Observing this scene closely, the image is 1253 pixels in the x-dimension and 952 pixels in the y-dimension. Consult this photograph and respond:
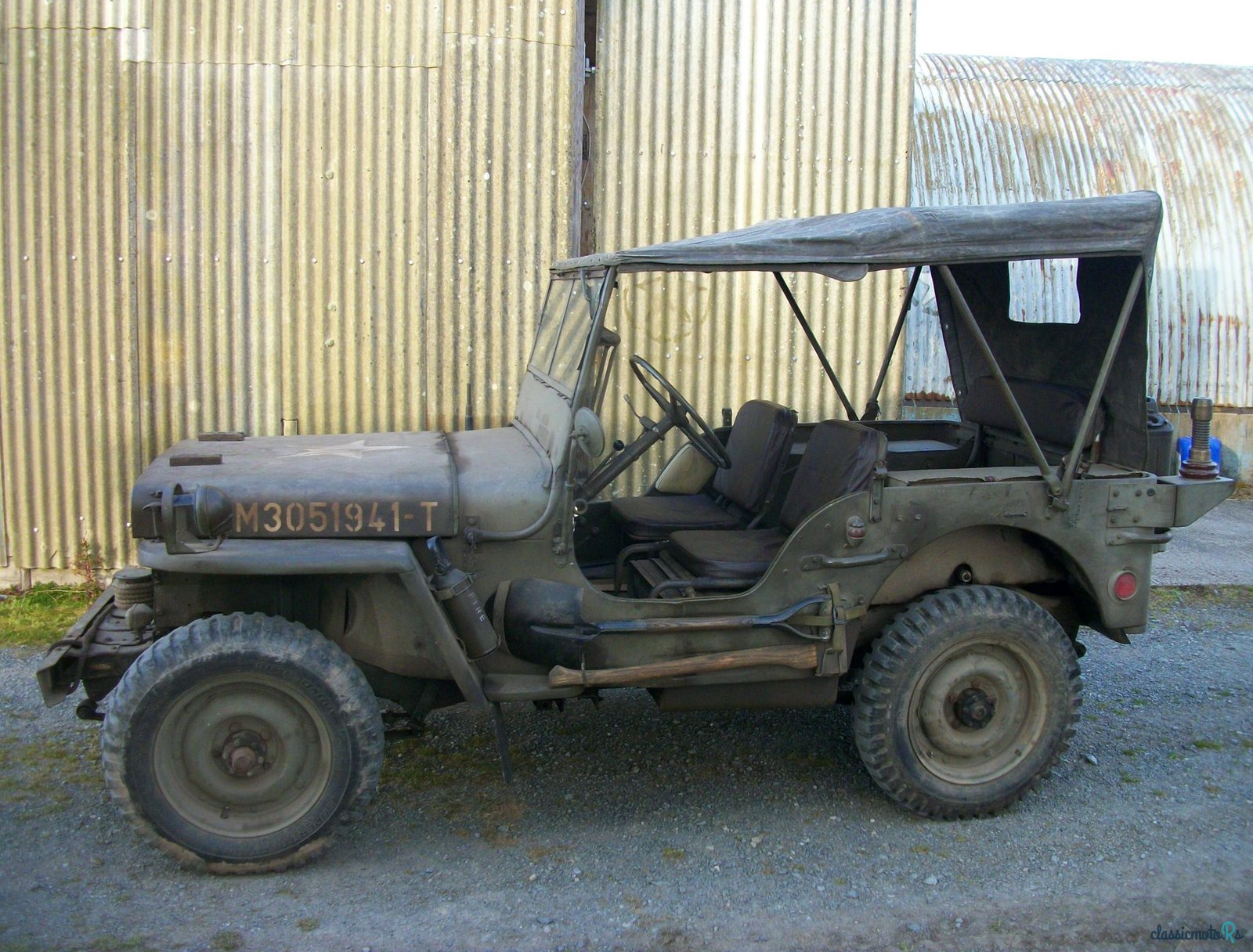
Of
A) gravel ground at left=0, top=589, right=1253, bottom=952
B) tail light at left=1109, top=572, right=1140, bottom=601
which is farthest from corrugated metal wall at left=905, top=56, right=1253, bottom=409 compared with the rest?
gravel ground at left=0, top=589, right=1253, bottom=952

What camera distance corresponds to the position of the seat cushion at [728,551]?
4.35 meters

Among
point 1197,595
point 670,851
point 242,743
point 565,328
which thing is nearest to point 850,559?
point 670,851

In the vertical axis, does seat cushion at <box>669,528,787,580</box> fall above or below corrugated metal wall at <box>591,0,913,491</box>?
below

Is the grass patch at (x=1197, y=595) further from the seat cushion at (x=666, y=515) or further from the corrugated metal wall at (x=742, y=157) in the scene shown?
the seat cushion at (x=666, y=515)

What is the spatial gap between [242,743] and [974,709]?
2592mm

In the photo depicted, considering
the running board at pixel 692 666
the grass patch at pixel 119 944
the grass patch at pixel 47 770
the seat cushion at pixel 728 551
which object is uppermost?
the seat cushion at pixel 728 551

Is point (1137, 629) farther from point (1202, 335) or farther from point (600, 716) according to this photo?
point (1202, 335)

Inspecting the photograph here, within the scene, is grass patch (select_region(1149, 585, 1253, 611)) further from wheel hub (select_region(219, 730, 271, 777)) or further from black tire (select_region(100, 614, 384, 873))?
wheel hub (select_region(219, 730, 271, 777))

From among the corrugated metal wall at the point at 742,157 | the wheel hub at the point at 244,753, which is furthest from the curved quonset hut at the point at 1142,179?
the wheel hub at the point at 244,753

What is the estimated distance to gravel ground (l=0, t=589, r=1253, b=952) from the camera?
3.55m

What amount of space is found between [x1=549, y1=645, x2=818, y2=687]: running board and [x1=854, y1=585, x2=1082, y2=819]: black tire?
319 mm

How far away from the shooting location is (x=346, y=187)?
6.99m

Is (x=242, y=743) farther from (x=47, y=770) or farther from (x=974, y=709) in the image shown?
(x=974, y=709)

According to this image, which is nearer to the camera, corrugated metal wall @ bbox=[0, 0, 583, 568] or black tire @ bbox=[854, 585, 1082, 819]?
black tire @ bbox=[854, 585, 1082, 819]
